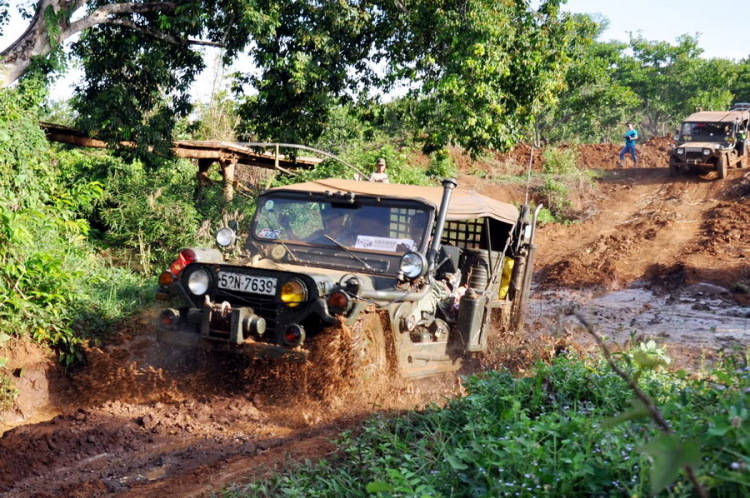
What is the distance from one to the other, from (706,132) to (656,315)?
46.4ft

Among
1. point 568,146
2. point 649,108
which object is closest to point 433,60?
point 568,146

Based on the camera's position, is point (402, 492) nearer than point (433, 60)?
Yes

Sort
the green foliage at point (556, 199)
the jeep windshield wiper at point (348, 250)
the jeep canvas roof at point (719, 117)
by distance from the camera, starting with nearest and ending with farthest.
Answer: the jeep windshield wiper at point (348, 250)
the green foliage at point (556, 199)
the jeep canvas roof at point (719, 117)

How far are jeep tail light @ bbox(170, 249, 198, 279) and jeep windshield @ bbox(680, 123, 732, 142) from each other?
812 inches

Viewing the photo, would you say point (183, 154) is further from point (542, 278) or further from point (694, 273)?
point (694, 273)

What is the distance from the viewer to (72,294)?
6.66m

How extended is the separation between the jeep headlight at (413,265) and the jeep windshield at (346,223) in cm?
34

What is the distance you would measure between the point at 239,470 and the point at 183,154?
8.21m

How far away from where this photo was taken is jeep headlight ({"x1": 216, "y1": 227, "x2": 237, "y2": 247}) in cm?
662

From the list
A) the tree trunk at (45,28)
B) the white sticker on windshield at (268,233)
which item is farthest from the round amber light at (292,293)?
the tree trunk at (45,28)

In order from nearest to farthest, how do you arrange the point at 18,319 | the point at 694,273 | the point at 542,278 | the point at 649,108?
the point at 18,319 < the point at 694,273 < the point at 542,278 < the point at 649,108

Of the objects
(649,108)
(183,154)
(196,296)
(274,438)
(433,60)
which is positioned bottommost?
(274,438)

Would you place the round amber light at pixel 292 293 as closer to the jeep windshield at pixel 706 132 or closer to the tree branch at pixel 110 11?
the tree branch at pixel 110 11

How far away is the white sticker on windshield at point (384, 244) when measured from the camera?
622 centimetres
